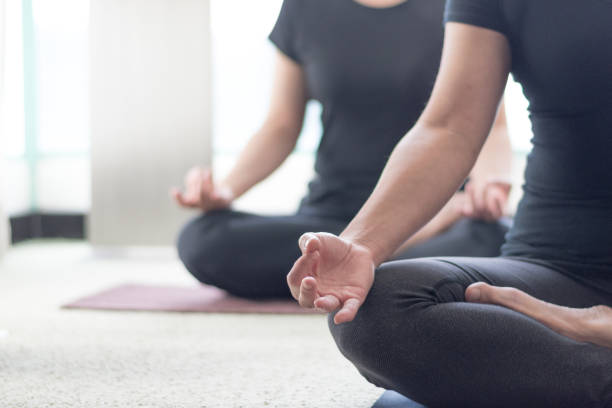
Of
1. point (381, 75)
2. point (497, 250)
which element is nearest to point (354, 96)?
point (381, 75)

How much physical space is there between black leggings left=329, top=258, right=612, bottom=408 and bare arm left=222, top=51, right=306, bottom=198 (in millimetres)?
1049

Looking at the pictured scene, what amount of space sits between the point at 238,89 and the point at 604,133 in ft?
Result: 9.96

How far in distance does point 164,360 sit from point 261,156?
28.6 inches

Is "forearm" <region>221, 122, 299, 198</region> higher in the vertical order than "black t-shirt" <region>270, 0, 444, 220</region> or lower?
lower

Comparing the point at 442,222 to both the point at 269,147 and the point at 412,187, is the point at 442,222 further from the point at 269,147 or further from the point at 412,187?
the point at 412,187

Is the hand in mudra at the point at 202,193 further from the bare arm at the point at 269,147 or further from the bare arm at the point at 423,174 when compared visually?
the bare arm at the point at 423,174

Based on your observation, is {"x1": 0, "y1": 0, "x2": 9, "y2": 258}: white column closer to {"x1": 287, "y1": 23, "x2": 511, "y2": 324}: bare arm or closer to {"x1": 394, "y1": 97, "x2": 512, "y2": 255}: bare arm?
{"x1": 394, "y1": 97, "x2": 512, "y2": 255}: bare arm

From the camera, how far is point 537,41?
3.10 feet

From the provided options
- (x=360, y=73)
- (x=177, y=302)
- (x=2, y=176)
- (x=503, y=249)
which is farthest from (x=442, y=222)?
(x=2, y=176)

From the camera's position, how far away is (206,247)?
1.86 metres

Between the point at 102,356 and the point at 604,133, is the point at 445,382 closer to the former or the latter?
the point at 604,133

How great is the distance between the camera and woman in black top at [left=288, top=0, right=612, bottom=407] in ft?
2.69

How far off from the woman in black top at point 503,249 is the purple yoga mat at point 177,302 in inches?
33.9

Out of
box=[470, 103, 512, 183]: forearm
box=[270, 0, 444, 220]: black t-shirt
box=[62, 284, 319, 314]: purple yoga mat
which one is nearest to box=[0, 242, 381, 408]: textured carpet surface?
box=[62, 284, 319, 314]: purple yoga mat
